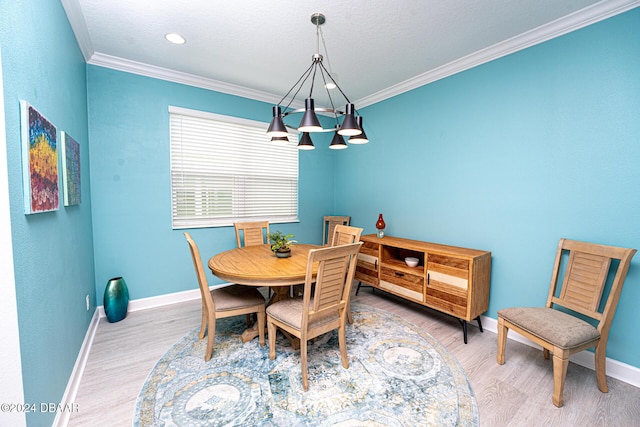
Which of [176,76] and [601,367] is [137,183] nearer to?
[176,76]

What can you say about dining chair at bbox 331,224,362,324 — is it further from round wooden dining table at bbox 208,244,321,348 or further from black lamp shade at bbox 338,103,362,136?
black lamp shade at bbox 338,103,362,136

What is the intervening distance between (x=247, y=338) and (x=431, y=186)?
8.68 ft

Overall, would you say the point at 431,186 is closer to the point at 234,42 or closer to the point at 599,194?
the point at 599,194

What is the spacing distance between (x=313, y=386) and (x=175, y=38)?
3.18 meters

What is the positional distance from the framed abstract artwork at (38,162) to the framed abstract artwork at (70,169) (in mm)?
216

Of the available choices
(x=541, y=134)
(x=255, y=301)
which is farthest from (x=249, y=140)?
(x=541, y=134)

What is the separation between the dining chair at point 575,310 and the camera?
1.74 m

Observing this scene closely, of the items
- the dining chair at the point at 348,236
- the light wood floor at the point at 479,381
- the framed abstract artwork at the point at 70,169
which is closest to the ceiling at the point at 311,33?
the framed abstract artwork at the point at 70,169

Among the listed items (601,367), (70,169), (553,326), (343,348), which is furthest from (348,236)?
(70,169)

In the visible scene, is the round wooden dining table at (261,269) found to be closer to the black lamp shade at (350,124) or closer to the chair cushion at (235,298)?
the chair cushion at (235,298)

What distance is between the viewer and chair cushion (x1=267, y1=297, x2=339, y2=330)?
1934 millimetres

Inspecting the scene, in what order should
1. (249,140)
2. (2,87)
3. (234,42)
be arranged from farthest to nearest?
1. (249,140)
2. (234,42)
3. (2,87)

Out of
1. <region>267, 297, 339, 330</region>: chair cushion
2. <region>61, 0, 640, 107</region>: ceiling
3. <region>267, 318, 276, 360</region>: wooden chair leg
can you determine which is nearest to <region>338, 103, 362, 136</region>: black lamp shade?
<region>61, 0, 640, 107</region>: ceiling

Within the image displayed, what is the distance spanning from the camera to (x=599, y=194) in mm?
2072
